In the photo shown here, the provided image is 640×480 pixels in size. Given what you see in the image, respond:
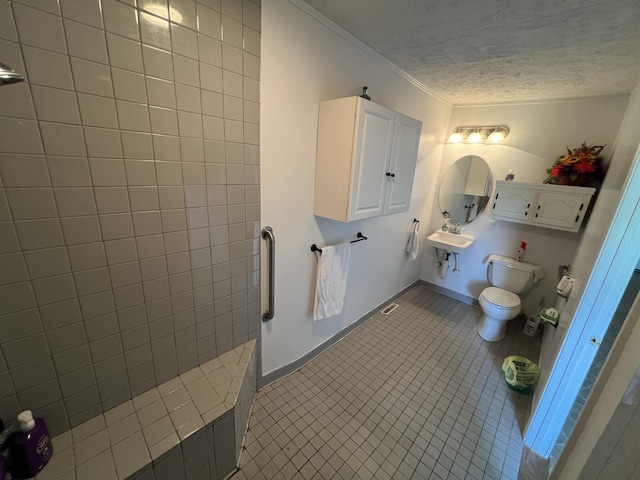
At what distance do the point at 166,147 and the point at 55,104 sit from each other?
31 centimetres

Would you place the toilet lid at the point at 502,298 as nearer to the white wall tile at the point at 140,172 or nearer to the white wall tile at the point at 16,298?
the white wall tile at the point at 140,172

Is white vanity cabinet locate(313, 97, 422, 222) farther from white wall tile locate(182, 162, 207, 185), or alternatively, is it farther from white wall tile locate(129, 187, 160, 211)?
white wall tile locate(129, 187, 160, 211)

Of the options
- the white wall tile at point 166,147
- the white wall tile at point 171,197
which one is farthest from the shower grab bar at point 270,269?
the white wall tile at point 166,147

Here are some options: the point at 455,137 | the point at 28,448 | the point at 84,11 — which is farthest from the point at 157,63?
the point at 455,137

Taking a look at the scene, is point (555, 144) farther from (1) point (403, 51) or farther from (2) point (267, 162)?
(2) point (267, 162)

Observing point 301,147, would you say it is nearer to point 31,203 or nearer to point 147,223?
point 147,223

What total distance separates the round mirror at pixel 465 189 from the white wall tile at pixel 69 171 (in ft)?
11.0

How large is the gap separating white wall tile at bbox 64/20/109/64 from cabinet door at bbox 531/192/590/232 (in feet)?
10.6

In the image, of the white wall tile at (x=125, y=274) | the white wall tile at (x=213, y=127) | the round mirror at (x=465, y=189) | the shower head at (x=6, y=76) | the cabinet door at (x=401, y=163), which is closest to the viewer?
the shower head at (x=6, y=76)

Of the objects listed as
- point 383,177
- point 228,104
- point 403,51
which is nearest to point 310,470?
point 383,177

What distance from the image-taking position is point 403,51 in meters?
1.66

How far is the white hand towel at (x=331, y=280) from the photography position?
1.81m

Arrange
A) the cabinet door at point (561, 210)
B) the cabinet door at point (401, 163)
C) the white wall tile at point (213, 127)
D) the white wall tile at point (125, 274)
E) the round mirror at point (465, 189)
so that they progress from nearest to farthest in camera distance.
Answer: the white wall tile at point (125, 274)
the white wall tile at point (213, 127)
the cabinet door at point (401, 163)
the cabinet door at point (561, 210)
the round mirror at point (465, 189)

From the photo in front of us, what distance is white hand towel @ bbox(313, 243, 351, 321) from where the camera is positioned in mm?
1809
